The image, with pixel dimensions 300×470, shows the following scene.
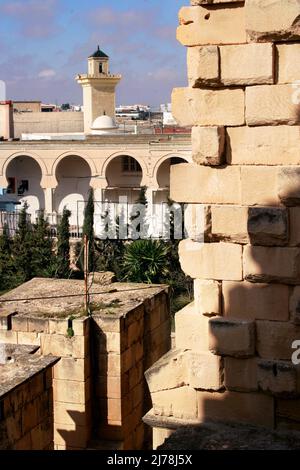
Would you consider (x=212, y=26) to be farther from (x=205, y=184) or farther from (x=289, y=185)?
(x=289, y=185)

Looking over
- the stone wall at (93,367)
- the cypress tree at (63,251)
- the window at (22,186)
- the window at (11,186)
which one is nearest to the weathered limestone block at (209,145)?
the stone wall at (93,367)

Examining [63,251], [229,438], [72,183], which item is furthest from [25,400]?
[72,183]

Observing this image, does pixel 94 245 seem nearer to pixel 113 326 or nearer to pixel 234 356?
pixel 113 326

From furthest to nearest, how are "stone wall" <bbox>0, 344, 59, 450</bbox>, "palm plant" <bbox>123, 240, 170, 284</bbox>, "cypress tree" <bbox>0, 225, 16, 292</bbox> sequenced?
"cypress tree" <bbox>0, 225, 16, 292</bbox> < "palm plant" <bbox>123, 240, 170, 284</bbox> < "stone wall" <bbox>0, 344, 59, 450</bbox>

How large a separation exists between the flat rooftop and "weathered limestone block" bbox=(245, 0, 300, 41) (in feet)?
17.3

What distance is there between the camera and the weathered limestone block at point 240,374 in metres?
4.55

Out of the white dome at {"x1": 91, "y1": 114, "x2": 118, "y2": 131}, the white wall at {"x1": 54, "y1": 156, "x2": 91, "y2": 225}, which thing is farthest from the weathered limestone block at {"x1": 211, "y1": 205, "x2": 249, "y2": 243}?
the white dome at {"x1": 91, "y1": 114, "x2": 118, "y2": 131}

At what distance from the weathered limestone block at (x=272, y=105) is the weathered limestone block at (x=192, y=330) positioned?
115cm

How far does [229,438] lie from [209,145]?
1.61 meters

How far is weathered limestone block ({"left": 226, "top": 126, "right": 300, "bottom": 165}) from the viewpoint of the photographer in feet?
14.3

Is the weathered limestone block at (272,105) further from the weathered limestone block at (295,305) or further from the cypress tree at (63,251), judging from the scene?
the cypress tree at (63,251)

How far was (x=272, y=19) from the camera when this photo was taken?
4332 mm

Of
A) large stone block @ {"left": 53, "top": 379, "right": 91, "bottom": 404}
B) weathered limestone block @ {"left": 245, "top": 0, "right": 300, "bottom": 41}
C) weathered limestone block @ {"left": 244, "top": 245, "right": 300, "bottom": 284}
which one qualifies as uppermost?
weathered limestone block @ {"left": 245, "top": 0, "right": 300, "bottom": 41}

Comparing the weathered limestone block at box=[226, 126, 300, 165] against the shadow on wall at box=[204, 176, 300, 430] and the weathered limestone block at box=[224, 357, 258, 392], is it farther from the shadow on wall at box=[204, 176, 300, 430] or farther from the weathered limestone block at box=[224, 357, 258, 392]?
the weathered limestone block at box=[224, 357, 258, 392]
